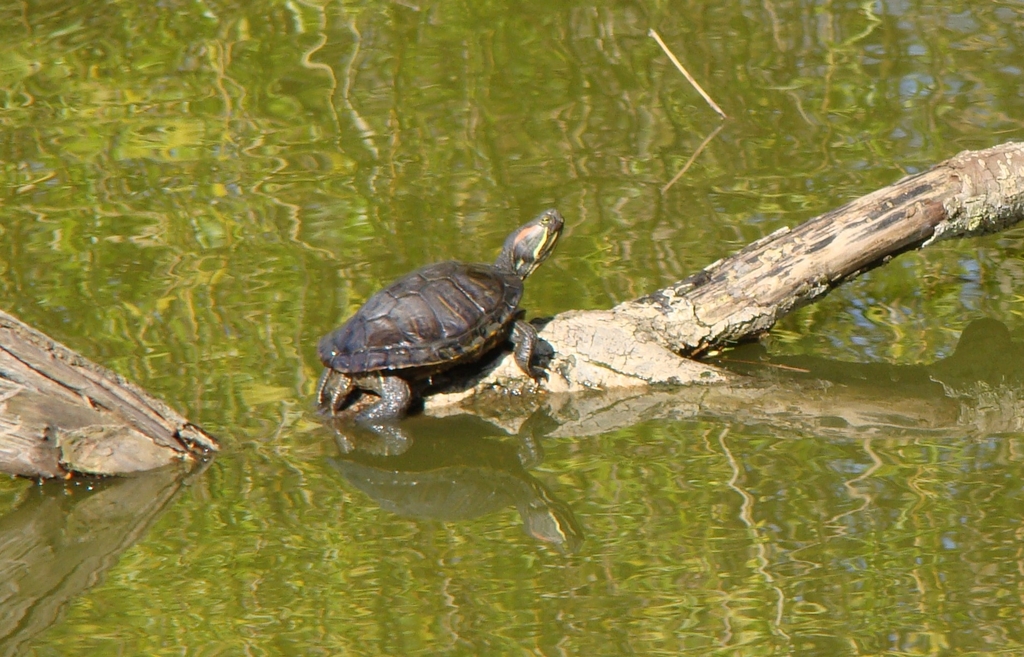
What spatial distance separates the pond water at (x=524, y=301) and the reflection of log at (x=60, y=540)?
0.02 m

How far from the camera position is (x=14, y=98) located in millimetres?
9016

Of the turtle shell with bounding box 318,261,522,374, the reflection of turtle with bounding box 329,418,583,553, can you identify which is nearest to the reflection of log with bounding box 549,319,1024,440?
the reflection of turtle with bounding box 329,418,583,553

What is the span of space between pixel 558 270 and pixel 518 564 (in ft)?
8.40

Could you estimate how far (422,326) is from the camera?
522 cm

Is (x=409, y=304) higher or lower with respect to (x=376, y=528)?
higher

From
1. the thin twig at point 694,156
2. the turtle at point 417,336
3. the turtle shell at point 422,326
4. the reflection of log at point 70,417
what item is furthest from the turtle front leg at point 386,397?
the thin twig at point 694,156

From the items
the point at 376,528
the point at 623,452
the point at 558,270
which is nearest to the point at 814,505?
the point at 623,452

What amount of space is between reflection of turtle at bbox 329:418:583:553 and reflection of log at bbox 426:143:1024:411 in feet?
1.17

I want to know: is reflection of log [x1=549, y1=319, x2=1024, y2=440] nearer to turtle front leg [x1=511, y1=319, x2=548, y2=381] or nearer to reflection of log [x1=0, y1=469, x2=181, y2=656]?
turtle front leg [x1=511, y1=319, x2=548, y2=381]

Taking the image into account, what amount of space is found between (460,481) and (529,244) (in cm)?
140

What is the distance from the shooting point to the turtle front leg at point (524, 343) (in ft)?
17.5

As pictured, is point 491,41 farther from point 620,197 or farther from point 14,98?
point 14,98

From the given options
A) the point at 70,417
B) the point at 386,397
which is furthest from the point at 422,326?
the point at 70,417

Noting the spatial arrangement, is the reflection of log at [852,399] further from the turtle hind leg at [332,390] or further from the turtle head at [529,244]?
the turtle hind leg at [332,390]
